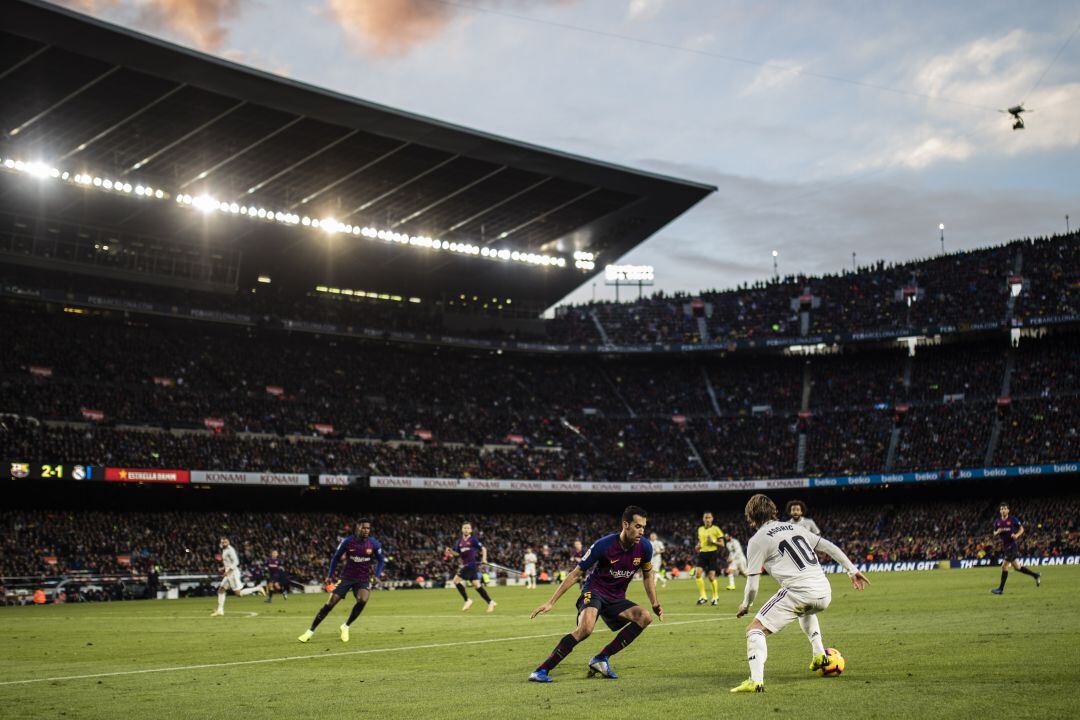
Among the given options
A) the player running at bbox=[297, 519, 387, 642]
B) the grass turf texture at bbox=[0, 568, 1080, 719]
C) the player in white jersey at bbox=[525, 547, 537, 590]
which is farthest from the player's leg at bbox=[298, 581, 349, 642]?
the player in white jersey at bbox=[525, 547, 537, 590]

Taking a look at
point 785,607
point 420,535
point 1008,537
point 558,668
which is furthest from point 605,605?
point 420,535

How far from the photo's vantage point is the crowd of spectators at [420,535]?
155 ft

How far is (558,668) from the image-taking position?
13461mm

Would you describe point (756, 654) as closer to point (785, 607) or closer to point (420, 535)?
point (785, 607)

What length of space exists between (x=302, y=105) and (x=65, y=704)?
4192cm

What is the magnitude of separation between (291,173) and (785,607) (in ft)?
168

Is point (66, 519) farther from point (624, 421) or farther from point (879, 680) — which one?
point (879, 680)

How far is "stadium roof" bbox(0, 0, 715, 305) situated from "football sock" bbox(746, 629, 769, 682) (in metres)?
39.9

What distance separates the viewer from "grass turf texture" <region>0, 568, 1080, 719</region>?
9547 millimetres

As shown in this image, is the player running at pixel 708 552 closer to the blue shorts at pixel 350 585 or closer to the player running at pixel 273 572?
the blue shorts at pixel 350 585

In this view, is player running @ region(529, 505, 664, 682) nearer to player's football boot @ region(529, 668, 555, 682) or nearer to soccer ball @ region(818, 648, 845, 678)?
player's football boot @ region(529, 668, 555, 682)

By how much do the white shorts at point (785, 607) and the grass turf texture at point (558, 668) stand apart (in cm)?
68

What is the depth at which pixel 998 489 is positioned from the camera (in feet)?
214

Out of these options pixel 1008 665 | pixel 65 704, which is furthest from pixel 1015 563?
pixel 65 704
